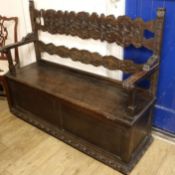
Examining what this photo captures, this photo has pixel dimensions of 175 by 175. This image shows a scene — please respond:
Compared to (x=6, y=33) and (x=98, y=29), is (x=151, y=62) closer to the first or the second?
(x=98, y=29)

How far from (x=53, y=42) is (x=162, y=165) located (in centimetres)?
154

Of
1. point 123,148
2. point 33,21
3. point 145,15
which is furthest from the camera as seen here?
point 33,21

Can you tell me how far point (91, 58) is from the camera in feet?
6.63

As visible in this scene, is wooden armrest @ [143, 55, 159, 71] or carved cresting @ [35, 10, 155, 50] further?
carved cresting @ [35, 10, 155, 50]

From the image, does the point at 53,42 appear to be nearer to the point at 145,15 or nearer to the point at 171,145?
the point at 145,15

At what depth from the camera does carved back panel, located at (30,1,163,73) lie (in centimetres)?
168

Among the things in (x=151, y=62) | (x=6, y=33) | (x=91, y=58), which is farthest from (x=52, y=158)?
(x=6, y=33)

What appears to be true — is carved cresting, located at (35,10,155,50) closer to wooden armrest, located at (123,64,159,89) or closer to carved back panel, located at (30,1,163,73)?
carved back panel, located at (30,1,163,73)

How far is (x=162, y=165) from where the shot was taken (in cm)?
175

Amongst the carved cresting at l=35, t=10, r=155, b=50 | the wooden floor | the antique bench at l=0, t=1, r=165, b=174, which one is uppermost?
the carved cresting at l=35, t=10, r=155, b=50

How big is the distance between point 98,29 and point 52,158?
111cm

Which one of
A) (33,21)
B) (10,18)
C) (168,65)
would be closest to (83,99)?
(168,65)

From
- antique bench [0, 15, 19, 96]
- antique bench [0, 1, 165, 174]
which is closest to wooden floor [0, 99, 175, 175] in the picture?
antique bench [0, 1, 165, 174]

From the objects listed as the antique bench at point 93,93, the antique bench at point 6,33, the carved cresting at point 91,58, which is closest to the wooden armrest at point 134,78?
the antique bench at point 93,93
